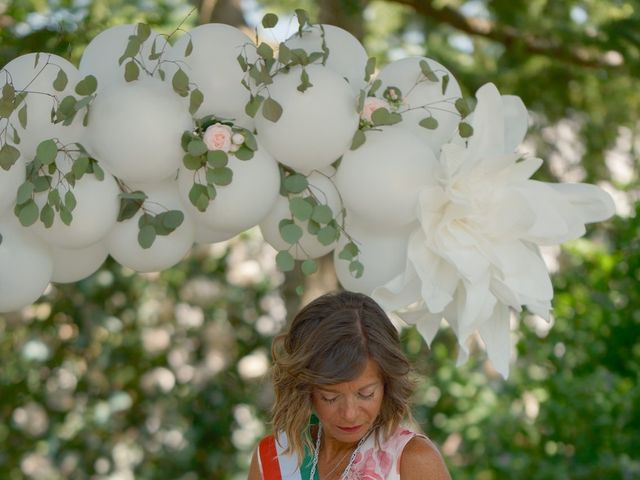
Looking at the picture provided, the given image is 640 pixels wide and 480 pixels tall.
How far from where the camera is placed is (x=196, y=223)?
2008mm

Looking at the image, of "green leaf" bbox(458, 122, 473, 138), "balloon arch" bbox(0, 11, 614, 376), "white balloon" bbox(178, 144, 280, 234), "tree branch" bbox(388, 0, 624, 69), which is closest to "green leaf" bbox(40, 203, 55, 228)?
"balloon arch" bbox(0, 11, 614, 376)

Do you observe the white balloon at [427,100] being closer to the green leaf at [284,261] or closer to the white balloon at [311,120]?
the white balloon at [311,120]

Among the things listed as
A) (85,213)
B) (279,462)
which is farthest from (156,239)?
(279,462)

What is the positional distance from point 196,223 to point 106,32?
0.38 meters

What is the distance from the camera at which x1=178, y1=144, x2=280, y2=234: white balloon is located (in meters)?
1.87

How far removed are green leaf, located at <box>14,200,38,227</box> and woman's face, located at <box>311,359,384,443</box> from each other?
54 centimetres

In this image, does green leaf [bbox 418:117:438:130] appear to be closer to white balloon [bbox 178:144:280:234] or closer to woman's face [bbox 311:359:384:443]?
white balloon [bbox 178:144:280:234]

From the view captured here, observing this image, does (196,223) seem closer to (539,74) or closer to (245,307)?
(245,307)

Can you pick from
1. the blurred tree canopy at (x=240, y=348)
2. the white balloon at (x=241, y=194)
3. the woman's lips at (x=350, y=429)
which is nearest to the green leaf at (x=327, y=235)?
the white balloon at (x=241, y=194)

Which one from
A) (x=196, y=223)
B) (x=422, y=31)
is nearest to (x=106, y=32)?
(x=196, y=223)

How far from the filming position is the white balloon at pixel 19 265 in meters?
1.87

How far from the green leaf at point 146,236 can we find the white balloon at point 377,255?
0.33 metres

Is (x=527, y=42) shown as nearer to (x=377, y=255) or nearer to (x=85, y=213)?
(x=377, y=255)

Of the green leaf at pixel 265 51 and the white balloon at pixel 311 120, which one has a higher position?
the green leaf at pixel 265 51
